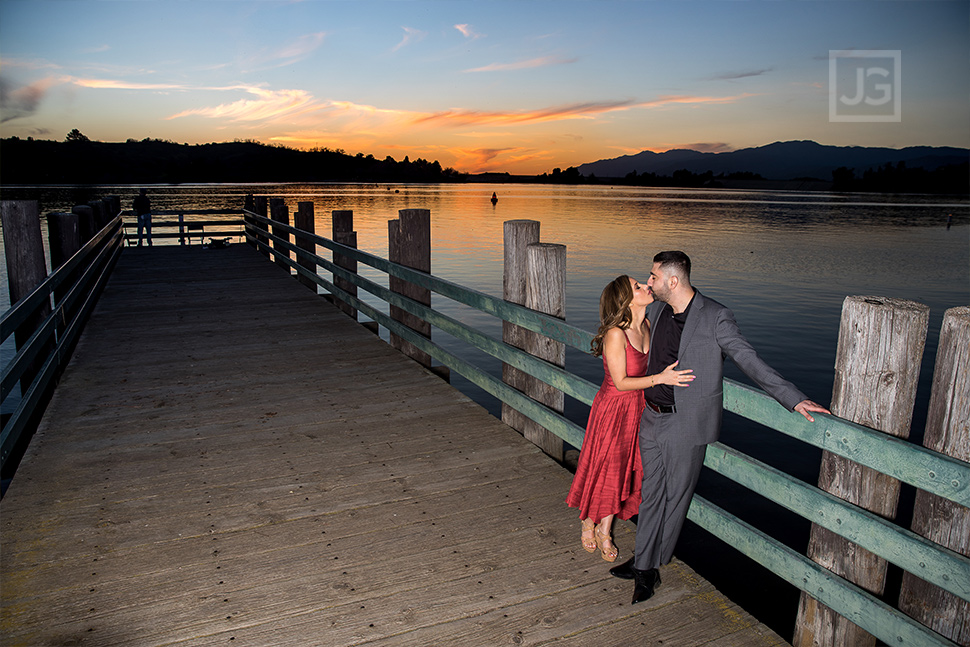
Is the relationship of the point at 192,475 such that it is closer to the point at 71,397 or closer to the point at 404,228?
the point at 71,397

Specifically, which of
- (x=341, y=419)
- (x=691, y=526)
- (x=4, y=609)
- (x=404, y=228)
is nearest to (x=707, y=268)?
(x=691, y=526)

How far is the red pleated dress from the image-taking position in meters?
3.32

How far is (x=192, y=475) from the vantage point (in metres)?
4.26

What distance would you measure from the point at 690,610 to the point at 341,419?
3255mm

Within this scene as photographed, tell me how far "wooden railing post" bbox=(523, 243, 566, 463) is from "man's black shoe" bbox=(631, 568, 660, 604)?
1461mm


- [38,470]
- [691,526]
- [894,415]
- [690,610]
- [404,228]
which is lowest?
[691,526]

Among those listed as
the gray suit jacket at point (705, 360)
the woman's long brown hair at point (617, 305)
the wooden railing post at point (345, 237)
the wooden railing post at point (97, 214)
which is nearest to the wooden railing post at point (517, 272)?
the woman's long brown hair at point (617, 305)

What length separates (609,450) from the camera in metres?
3.34

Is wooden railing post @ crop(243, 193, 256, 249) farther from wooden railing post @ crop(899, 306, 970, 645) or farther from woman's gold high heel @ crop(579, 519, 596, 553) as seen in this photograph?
wooden railing post @ crop(899, 306, 970, 645)

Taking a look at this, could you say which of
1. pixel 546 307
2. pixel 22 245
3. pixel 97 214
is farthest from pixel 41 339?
pixel 97 214

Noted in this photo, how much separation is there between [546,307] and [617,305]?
1.45m

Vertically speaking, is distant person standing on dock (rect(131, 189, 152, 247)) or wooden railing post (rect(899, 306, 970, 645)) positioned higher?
distant person standing on dock (rect(131, 189, 152, 247))

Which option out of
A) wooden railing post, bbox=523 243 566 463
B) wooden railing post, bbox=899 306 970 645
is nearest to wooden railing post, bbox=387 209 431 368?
wooden railing post, bbox=523 243 566 463

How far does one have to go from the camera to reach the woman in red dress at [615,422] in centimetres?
309
